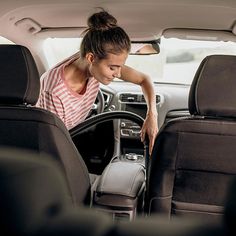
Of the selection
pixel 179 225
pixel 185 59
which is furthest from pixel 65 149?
pixel 185 59

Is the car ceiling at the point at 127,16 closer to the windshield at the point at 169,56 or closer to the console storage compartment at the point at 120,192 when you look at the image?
the windshield at the point at 169,56

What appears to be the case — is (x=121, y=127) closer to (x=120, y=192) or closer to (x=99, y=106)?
(x=99, y=106)

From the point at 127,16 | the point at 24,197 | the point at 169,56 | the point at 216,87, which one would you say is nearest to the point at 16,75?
the point at 216,87

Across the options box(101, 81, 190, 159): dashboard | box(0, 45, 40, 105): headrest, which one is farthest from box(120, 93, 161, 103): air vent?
box(0, 45, 40, 105): headrest

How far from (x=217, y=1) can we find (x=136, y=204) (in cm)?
105

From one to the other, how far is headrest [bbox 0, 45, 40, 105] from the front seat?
19.2 inches

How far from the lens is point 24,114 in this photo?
166cm

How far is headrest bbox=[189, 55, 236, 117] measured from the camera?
5.35ft

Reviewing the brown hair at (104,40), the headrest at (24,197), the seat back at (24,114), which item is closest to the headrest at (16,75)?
the seat back at (24,114)

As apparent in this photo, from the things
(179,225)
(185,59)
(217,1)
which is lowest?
(185,59)

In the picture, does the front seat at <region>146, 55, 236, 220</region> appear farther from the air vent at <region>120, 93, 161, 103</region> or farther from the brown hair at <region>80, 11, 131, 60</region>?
the air vent at <region>120, 93, 161, 103</region>

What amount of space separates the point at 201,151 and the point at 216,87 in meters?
0.23

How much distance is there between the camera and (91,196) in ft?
6.46

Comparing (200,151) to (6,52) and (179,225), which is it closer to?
(6,52)
